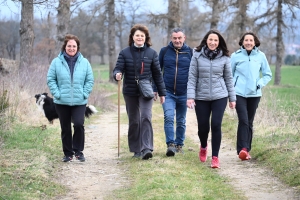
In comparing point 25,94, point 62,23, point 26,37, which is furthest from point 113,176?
point 26,37

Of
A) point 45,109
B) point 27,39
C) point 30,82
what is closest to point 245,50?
point 45,109

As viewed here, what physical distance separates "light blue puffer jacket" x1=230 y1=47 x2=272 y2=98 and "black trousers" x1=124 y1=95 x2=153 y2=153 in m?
1.54

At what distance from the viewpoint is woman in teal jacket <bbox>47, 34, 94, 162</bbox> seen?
8031mm

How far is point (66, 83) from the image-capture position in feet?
26.4

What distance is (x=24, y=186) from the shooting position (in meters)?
6.21

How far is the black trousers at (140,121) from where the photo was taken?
8.23 m

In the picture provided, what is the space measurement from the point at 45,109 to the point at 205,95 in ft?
19.2

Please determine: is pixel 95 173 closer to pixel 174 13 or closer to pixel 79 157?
pixel 79 157

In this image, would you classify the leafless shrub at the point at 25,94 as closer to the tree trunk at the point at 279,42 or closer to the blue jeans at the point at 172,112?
the blue jeans at the point at 172,112

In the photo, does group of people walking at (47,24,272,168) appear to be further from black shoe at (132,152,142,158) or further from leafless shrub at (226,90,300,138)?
leafless shrub at (226,90,300,138)

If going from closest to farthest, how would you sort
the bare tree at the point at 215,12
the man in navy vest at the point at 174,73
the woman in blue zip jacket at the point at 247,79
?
the woman in blue zip jacket at the point at 247,79 < the man in navy vest at the point at 174,73 < the bare tree at the point at 215,12

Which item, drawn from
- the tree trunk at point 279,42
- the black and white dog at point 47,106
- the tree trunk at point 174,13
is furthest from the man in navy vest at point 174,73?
the tree trunk at point 279,42

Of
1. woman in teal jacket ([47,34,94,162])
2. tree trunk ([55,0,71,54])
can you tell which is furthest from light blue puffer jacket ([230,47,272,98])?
tree trunk ([55,0,71,54])

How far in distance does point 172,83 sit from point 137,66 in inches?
33.9
